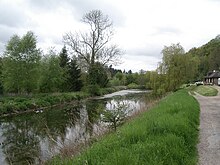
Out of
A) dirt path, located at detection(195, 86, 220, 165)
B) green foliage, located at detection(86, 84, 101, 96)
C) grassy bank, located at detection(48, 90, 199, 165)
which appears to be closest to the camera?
grassy bank, located at detection(48, 90, 199, 165)

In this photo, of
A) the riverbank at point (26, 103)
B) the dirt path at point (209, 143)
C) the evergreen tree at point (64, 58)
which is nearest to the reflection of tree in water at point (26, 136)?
the riverbank at point (26, 103)

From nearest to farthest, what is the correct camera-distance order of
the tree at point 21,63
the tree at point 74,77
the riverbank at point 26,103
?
the riverbank at point 26,103 < the tree at point 21,63 < the tree at point 74,77

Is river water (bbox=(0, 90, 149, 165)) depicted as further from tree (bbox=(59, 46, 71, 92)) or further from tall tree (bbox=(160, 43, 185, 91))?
tall tree (bbox=(160, 43, 185, 91))

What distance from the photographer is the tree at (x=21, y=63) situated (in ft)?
107

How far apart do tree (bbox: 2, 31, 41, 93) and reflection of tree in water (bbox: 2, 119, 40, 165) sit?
13.3m

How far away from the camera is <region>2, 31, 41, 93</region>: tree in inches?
1286

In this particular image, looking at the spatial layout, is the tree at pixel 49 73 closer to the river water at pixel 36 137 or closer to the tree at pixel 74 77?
the tree at pixel 74 77

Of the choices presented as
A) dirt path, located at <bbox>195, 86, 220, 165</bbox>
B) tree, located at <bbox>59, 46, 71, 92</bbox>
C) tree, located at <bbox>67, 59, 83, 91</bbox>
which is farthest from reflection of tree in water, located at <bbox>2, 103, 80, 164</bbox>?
tree, located at <bbox>67, 59, 83, 91</bbox>

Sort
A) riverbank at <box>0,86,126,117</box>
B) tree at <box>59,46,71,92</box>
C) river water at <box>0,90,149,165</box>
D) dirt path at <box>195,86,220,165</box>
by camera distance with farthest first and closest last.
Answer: tree at <box>59,46,71,92</box>, riverbank at <box>0,86,126,117</box>, river water at <box>0,90,149,165</box>, dirt path at <box>195,86,220,165</box>

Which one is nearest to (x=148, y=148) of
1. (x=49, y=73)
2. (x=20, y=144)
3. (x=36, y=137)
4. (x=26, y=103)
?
(x=20, y=144)

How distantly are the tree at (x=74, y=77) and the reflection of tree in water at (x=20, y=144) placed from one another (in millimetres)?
31251

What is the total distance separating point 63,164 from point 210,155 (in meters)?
4.00

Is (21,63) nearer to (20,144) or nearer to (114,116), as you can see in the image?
(20,144)

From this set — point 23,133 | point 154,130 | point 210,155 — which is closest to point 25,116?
point 23,133
